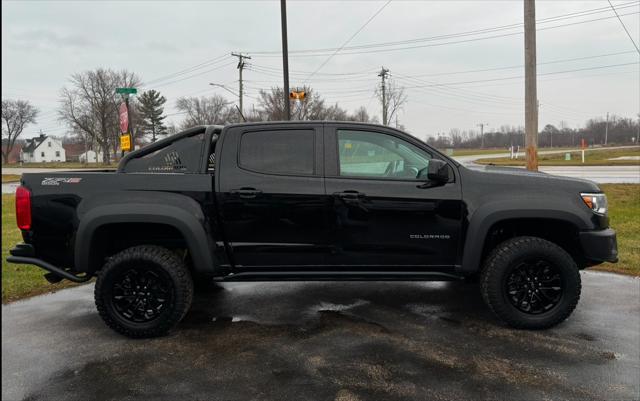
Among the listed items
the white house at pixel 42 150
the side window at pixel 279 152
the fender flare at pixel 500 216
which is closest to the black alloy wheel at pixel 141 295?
the side window at pixel 279 152

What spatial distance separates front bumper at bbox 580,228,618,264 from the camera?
3938mm

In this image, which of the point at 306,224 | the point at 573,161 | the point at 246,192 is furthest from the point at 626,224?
the point at 573,161

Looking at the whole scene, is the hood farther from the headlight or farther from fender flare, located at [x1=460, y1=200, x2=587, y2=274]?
fender flare, located at [x1=460, y1=200, x2=587, y2=274]

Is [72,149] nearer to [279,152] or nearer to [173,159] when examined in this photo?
[173,159]

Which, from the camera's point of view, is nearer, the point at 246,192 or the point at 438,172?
the point at 438,172

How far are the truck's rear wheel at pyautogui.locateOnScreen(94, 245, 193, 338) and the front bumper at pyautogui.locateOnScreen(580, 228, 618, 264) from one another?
345cm

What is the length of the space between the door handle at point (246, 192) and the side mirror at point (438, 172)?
1461 mm

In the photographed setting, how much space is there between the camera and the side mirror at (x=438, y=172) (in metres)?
3.80

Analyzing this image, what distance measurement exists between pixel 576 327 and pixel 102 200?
4.26m

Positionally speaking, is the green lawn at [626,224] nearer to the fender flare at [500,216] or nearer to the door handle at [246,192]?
the fender flare at [500,216]

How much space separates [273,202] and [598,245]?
9.23 ft

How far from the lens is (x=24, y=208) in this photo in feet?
12.7

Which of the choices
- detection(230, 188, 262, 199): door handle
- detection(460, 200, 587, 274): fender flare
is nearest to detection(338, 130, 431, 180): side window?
detection(460, 200, 587, 274): fender flare

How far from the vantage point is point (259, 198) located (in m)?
3.97
